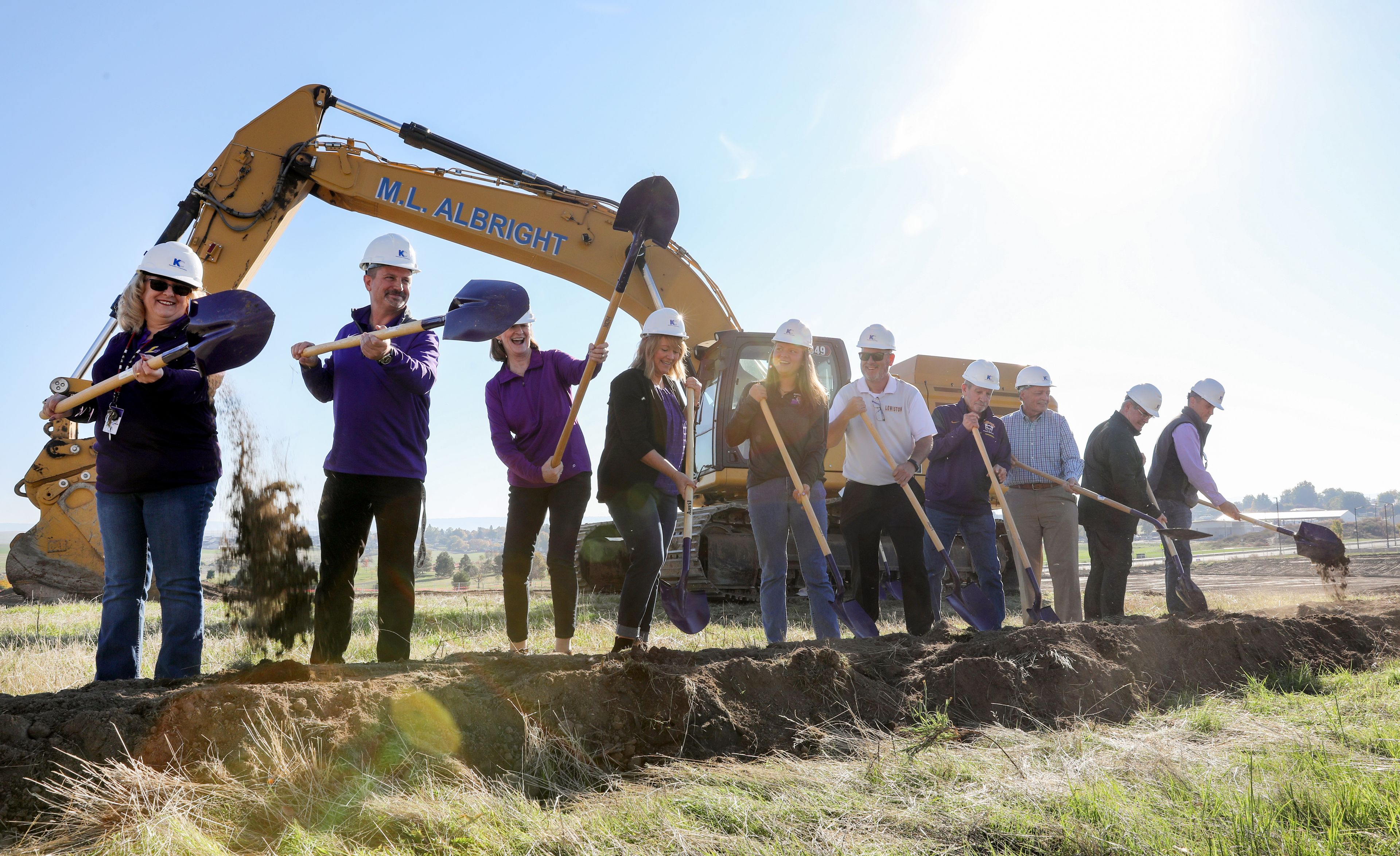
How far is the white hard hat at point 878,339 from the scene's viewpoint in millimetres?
5629

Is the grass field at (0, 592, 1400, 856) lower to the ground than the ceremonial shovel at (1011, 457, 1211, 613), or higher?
lower

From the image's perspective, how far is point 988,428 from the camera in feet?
20.2

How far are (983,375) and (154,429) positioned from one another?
517 centimetres

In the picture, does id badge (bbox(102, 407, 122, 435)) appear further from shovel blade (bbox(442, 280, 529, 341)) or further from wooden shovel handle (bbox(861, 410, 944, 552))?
wooden shovel handle (bbox(861, 410, 944, 552))

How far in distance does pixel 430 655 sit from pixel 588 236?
4.45 m

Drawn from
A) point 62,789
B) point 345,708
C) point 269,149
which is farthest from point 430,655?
point 269,149

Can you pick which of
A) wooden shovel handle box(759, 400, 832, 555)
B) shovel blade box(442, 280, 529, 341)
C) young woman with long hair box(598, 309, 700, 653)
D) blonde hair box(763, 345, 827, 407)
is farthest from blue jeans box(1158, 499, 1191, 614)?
shovel blade box(442, 280, 529, 341)

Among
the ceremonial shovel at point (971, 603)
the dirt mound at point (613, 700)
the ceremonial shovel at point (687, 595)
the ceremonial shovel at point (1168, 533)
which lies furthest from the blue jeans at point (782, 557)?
the ceremonial shovel at point (1168, 533)

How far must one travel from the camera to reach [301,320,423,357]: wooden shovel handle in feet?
11.8

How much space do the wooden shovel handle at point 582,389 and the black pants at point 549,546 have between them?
0.56ft

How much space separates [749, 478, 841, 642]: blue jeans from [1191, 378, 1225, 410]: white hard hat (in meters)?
3.94

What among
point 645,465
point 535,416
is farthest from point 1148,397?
point 535,416

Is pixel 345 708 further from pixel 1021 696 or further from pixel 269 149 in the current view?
pixel 269 149

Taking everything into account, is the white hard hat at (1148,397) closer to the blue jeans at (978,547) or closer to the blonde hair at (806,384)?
the blue jeans at (978,547)
